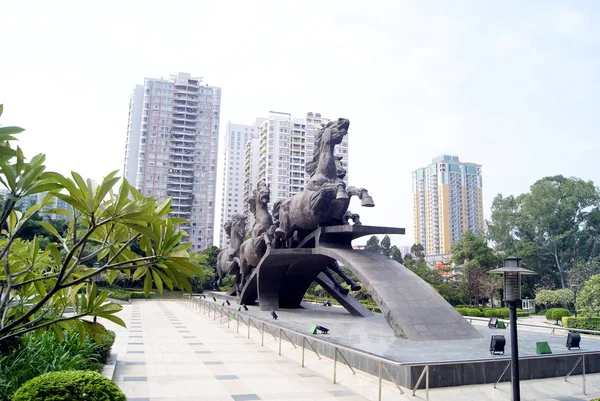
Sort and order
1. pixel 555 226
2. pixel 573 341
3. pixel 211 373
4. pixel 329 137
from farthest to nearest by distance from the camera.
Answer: pixel 555 226 < pixel 329 137 < pixel 573 341 < pixel 211 373

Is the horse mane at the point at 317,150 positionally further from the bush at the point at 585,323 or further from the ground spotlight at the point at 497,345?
the bush at the point at 585,323

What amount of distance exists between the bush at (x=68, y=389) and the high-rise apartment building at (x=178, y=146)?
54955 mm

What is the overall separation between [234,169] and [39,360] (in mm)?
77280

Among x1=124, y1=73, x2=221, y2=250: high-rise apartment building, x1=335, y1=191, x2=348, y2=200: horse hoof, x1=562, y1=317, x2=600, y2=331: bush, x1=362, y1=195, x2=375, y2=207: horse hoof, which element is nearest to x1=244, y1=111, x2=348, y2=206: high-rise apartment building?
x1=124, y1=73, x2=221, y2=250: high-rise apartment building

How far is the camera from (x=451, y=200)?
6938cm

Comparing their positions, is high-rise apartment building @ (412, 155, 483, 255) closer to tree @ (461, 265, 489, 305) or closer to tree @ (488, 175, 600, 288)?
tree @ (488, 175, 600, 288)

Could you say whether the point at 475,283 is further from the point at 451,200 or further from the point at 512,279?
the point at 451,200

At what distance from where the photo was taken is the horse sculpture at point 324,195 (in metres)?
13.1

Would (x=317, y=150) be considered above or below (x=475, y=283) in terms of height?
above

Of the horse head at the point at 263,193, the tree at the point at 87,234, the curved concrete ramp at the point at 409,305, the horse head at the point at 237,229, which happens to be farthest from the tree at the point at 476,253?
the tree at the point at 87,234

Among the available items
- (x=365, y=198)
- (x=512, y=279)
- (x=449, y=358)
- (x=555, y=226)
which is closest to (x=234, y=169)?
(x=555, y=226)

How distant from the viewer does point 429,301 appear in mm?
10383

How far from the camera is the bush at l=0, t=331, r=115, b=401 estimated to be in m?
5.11

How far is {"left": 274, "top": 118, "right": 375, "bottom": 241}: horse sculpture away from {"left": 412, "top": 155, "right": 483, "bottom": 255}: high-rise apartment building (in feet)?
190
